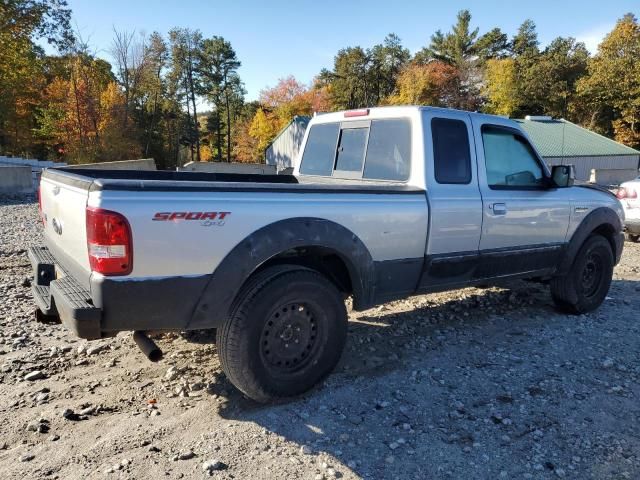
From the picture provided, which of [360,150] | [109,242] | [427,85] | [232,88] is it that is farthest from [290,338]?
[232,88]

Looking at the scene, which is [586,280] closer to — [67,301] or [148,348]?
[148,348]

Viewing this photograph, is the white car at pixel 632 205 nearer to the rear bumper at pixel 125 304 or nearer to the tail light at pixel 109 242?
the rear bumper at pixel 125 304

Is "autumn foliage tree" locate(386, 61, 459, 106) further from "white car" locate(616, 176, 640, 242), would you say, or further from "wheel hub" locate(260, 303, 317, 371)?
"wheel hub" locate(260, 303, 317, 371)

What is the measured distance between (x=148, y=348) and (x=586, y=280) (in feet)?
16.3

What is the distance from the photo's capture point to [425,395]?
3619mm

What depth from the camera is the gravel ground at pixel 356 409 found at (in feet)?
9.20

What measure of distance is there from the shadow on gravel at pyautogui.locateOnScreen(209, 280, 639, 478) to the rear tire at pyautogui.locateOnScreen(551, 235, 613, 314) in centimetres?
21

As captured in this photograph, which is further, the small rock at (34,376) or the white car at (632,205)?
the white car at (632,205)

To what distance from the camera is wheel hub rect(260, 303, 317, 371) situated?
11.0 feet

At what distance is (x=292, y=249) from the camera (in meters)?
3.45

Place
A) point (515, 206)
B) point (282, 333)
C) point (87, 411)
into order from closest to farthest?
point (87, 411), point (282, 333), point (515, 206)

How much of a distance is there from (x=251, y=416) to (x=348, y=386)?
811mm

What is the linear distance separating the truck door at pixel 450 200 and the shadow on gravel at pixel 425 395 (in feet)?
2.33

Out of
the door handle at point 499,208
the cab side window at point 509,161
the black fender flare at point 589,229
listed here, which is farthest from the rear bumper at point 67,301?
the black fender flare at point 589,229
